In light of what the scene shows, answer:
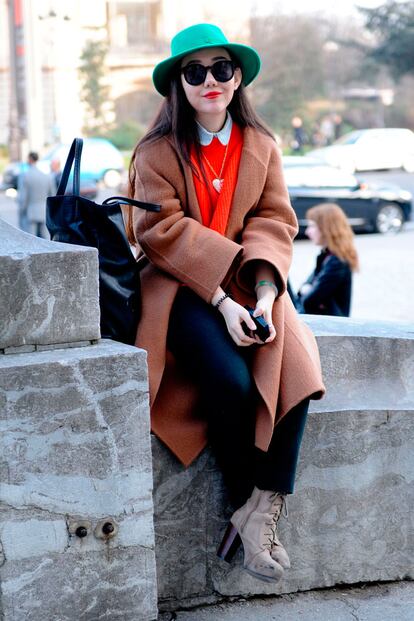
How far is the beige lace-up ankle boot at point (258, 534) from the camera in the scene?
11.0ft

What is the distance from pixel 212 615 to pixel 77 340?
3.65ft

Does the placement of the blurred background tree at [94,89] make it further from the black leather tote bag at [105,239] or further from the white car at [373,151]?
the black leather tote bag at [105,239]

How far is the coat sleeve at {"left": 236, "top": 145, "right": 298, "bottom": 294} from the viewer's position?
3.47 m

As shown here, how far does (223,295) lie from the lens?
11.2ft

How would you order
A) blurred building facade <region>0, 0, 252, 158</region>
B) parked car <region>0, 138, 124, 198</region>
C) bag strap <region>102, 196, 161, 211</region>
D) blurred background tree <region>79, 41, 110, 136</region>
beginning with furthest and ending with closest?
blurred building facade <region>0, 0, 252, 158</region>
blurred background tree <region>79, 41, 110, 136</region>
parked car <region>0, 138, 124, 198</region>
bag strap <region>102, 196, 161, 211</region>

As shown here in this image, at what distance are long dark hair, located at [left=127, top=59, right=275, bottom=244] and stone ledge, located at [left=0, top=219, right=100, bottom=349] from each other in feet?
2.15

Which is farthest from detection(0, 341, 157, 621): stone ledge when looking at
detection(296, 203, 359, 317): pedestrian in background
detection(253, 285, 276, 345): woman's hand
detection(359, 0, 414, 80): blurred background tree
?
detection(359, 0, 414, 80): blurred background tree

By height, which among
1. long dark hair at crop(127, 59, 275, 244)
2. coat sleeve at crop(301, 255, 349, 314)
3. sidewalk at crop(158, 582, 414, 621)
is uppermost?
long dark hair at crop(127, 59, 275, 244)

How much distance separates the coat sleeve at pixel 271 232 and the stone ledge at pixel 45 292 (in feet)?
1.99

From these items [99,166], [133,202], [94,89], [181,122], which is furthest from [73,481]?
[94,89]

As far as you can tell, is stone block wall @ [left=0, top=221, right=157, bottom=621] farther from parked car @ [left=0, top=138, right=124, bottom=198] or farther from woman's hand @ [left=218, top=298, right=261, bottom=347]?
parked car @ [left=0, top=138, right=124, bottom=198]

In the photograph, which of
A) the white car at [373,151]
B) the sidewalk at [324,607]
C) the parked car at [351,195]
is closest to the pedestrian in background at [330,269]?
the sidewalk at [324,607]

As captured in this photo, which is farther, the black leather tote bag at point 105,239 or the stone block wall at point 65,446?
the black leather tote bag at point 105,239

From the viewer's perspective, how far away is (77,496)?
3035 millimetres
